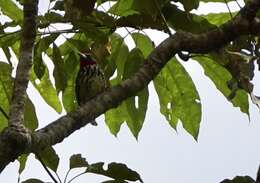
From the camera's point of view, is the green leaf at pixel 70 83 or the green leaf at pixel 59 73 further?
the green leaf at pixel 70 83

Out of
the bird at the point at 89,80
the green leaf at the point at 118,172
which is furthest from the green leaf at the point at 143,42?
the bird at the point at 89,80

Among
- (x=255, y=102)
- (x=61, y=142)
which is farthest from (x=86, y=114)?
(x=255, y=102)

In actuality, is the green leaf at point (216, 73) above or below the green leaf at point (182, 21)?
below

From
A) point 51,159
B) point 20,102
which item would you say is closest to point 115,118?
point 51,159

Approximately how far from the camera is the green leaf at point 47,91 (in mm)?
3650

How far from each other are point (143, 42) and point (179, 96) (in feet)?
0.96

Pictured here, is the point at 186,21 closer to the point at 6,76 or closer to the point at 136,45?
the point at 136,45

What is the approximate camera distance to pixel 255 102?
102 inches

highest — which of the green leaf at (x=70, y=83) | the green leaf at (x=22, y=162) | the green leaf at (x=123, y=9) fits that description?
the green leaf at (x=123, y=9)

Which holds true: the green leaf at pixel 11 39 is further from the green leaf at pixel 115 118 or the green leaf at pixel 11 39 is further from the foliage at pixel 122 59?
the green leaf at pixel 115 118

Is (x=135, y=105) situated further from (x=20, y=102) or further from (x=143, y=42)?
(x=20, y=102)

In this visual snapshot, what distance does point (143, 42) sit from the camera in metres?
3.49

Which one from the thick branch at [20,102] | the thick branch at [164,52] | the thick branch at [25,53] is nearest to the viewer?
the thick branch at [20,102]

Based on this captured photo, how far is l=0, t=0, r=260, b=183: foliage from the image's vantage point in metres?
2.94
